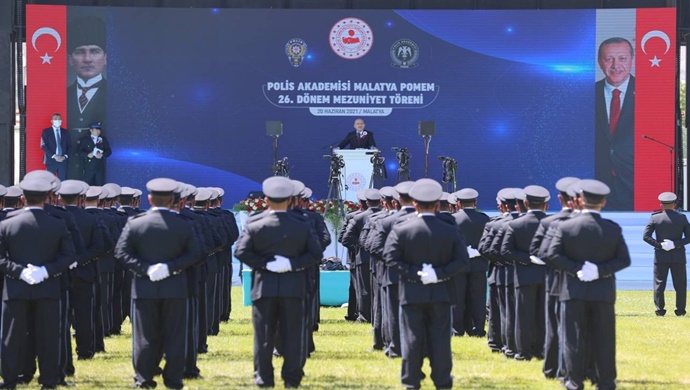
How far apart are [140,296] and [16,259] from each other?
3.26 ft

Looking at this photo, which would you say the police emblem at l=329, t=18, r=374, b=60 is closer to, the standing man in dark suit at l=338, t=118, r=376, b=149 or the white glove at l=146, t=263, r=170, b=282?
the standing man in dark suit at l=338, t=118, r=376, b=149

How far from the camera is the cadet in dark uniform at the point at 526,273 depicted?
11336mm

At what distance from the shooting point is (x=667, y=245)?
1684 centimetres

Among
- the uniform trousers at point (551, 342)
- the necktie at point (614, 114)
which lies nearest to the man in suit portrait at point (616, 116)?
the necktie at point (614, 114)

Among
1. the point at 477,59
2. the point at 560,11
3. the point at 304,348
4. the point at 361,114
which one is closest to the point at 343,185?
the point at 361,114

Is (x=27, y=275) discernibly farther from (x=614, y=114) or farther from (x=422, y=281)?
(x=614, y=114)

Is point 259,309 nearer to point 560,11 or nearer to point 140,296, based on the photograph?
point 140,296

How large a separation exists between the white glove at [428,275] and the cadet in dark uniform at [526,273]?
8.50 ft

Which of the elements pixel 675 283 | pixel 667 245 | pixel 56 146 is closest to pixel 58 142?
pixel 56 146

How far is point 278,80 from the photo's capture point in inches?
998

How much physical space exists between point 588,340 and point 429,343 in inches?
48.7

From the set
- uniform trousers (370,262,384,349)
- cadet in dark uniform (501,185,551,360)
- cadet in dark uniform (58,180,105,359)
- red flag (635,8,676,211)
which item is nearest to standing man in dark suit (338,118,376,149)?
red flag (635,8,676,211)

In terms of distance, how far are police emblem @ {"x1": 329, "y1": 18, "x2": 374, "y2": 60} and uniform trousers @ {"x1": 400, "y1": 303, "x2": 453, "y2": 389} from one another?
16693 mm

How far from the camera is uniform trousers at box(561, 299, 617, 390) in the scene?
8977 mm
